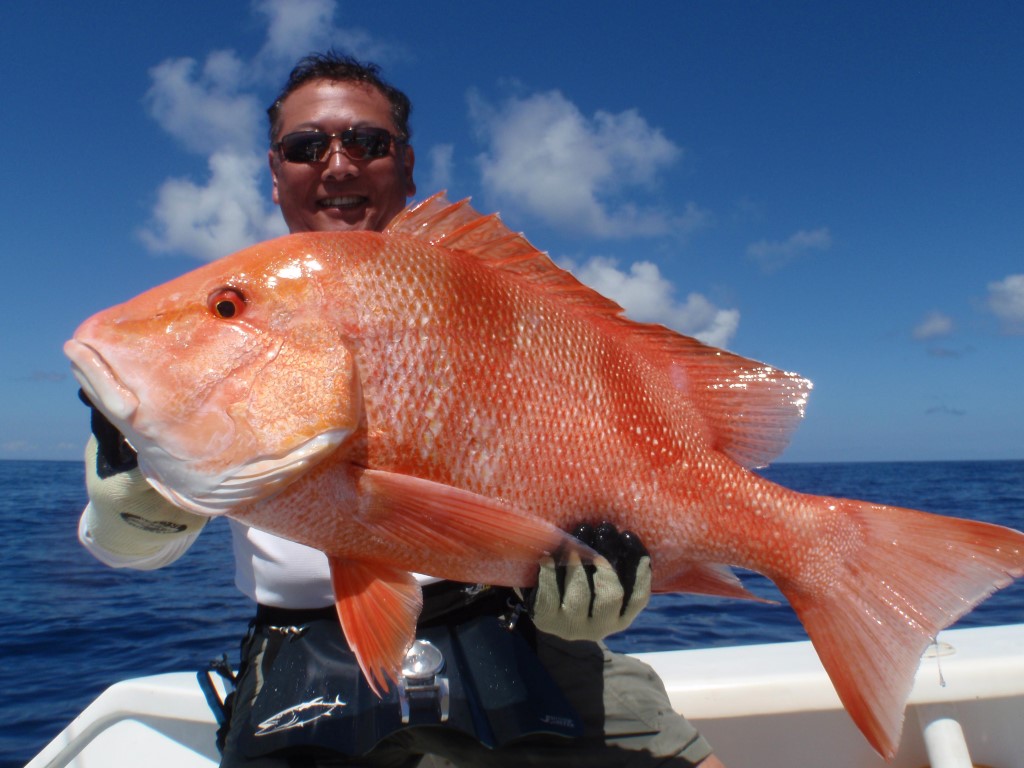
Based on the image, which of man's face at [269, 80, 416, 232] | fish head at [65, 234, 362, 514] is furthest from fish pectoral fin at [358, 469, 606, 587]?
man's face at [269, 80, 416, 232]

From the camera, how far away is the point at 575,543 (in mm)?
1538

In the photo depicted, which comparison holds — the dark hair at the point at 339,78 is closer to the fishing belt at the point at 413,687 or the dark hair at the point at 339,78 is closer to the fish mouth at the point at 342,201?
the fish mouth at the point at 342,201

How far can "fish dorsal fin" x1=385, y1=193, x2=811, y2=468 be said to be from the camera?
1828 millimetres

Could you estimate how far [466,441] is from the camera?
59.2 inches

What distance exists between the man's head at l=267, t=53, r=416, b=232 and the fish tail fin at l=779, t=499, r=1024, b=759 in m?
2.06

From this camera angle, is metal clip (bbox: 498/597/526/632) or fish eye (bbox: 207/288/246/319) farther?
metal clip (bbox: 498/597/526/632)

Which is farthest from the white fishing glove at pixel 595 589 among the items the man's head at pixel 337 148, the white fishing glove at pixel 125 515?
the man's head at pixel 337 148

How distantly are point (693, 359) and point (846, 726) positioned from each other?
229cm

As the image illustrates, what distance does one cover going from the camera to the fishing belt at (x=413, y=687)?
2.08 metres

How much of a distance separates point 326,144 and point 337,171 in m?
0.11

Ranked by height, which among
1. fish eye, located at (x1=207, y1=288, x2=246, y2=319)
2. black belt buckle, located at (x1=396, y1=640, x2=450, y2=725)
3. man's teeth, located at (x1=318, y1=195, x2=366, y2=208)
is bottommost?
black belt buckle, located at (x1=396, y1=640, x2=450, y2=725)

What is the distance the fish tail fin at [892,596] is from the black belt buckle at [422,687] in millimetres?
1026

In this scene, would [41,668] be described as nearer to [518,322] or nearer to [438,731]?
[438,731]

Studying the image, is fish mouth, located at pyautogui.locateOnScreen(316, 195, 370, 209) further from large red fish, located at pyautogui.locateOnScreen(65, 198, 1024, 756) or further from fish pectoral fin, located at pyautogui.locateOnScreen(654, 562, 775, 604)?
fish pectoral fin, located at pyautogui.locateOnScreen(654, 562, 775, 604)
